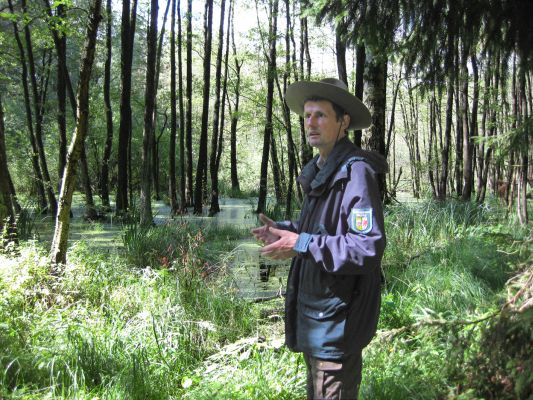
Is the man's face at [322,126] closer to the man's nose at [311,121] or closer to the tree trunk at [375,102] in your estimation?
the man's nose at [311,121]

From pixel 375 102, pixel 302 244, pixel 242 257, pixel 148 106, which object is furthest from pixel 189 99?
pixel 302 244

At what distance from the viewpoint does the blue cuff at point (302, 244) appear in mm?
1651

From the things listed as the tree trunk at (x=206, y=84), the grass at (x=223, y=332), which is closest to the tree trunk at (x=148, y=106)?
the grass at (x=223, y=332)

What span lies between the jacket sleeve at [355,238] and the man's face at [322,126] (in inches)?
8.1

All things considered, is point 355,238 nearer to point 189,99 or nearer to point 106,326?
point 106,326

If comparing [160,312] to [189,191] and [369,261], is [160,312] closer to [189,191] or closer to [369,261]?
[369,261]

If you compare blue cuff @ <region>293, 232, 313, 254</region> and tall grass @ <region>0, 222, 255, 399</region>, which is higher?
blue cuff @ <region>293, 232, 313, 254</region>

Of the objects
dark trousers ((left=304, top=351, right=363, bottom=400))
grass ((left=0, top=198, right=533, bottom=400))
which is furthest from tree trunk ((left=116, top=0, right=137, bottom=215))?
→ dark trousers ((left=304, top=351, right=363, bottom=400))

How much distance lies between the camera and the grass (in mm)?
2139

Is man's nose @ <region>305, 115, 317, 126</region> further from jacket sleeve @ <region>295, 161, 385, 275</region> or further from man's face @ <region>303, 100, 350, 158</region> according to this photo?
jacket sleeve @ <region>295, 161, 385, 275</region>

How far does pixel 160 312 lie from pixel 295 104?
2.53m

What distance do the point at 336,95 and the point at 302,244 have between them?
2.05ft

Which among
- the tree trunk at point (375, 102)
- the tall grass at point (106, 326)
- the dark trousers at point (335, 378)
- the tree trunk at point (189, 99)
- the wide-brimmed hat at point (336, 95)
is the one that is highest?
the tree trunk at point (189, 99)

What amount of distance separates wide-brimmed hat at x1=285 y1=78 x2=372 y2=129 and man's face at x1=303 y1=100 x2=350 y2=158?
0.13ft
